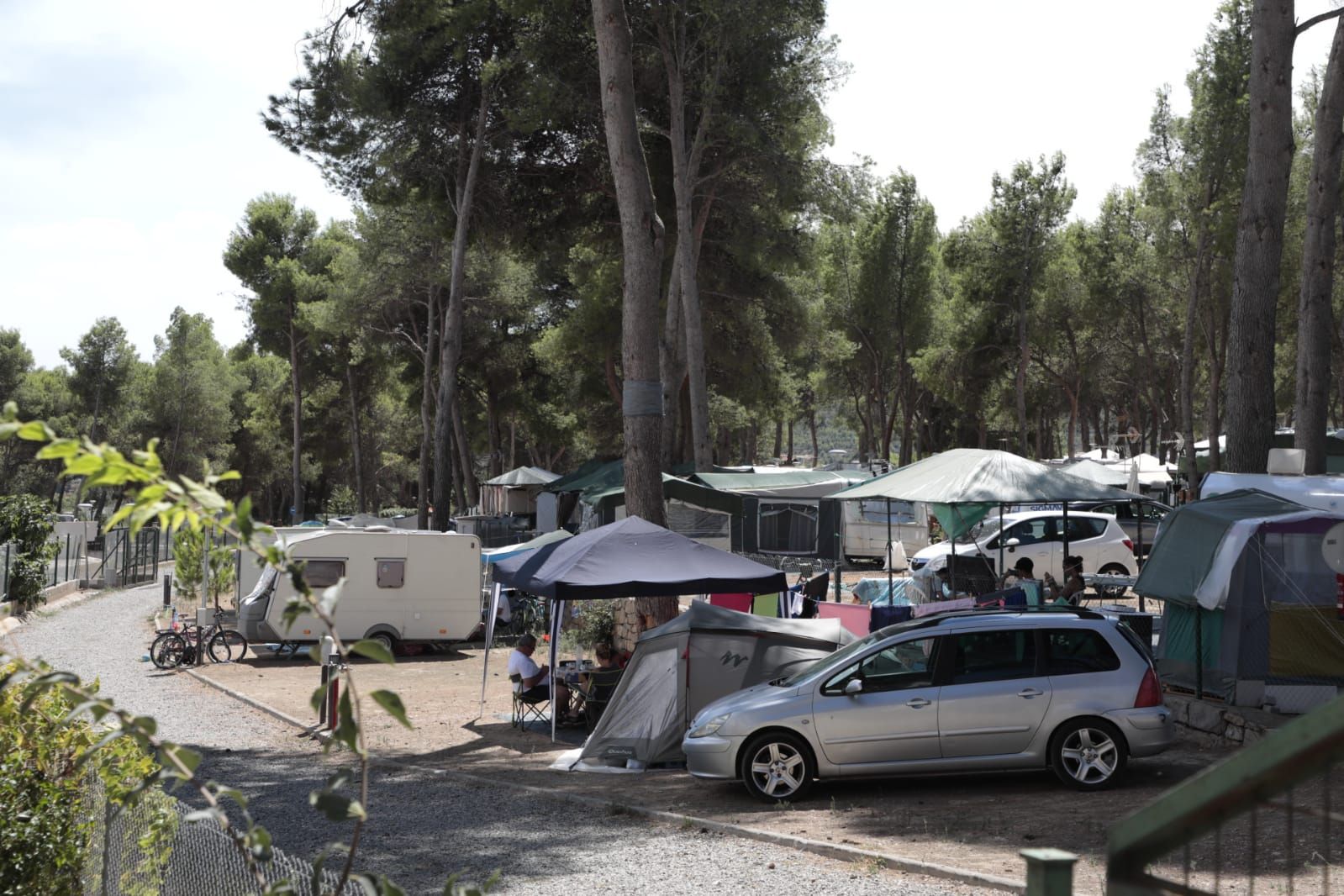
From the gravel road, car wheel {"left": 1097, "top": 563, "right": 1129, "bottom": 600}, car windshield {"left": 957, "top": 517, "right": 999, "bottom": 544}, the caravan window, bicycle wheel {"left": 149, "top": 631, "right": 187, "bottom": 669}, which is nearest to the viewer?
the gravel road

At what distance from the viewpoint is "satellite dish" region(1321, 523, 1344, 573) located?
11.6m

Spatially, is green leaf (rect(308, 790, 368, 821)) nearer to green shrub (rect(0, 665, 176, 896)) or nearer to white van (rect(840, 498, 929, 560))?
green shrub (rect(0, 665, 176, 896))

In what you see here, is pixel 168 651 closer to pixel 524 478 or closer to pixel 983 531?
pixel 983 531

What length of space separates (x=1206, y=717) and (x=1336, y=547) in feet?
6.56

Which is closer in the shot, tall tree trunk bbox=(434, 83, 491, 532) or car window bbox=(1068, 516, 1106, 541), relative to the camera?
car window bbox=(1068, 516, 1106, 541)

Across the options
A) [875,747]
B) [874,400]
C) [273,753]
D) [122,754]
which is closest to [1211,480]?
[875,747]

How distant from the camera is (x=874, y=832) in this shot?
884cm

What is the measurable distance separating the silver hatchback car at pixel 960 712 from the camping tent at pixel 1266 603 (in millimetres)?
2587

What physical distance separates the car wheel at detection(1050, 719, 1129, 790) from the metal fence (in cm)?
595

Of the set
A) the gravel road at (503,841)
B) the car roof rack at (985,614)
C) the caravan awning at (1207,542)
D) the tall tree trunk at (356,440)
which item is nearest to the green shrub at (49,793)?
the gravel road at (503,841)

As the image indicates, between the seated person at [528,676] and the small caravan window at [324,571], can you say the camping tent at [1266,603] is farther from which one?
the small caravan window at [324,571]

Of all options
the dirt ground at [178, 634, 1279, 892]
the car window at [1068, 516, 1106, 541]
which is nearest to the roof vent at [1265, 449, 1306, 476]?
the dirt ground at [178, 634, 1279, 892]

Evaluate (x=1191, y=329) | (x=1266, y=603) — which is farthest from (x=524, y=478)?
(x=1266, y=603)

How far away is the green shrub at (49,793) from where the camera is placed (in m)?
5.51
